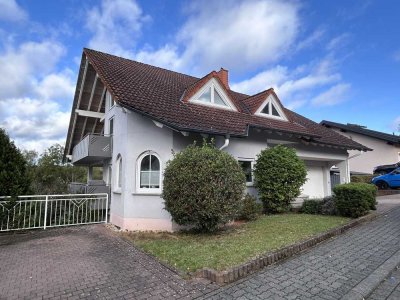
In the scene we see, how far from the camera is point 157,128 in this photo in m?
10.1

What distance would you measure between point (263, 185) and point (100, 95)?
9.72 meters

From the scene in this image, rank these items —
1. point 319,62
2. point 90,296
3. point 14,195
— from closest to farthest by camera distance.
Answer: point 90,296
point 14,195
point 319,62

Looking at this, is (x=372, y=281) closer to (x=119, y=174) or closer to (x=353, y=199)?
(x=353, y=199)

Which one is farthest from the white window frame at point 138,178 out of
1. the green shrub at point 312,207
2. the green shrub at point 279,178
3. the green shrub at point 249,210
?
the green shrub at point 312,207

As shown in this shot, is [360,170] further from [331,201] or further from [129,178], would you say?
[129,178]

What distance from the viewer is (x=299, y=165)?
11594mm

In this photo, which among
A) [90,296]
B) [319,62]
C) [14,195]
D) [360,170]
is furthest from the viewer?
[360,170]

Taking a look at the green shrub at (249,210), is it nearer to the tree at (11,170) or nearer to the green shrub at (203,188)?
the green shrub at (203,188)

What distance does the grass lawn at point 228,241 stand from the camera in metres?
5.82

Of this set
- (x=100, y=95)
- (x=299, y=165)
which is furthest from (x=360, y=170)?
(x=100, y=95)

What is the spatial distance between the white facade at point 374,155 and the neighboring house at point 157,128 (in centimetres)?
1397

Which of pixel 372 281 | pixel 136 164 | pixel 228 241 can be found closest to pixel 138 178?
pixel 136 164

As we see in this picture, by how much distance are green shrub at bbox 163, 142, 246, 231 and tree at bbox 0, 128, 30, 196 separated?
18.1 ft

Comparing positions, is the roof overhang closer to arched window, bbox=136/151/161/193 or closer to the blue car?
arched window, bbox=136/151/161/193
